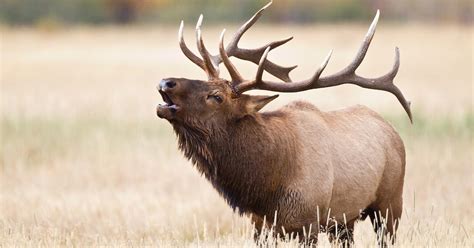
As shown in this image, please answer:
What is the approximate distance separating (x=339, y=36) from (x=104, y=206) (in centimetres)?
2993

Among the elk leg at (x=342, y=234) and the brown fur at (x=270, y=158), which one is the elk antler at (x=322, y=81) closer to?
the brown fur at (x=270, y=158)

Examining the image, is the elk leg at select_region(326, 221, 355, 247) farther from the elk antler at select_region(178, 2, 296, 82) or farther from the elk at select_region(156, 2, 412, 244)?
the elk antler at select_region(178, 2, 296, 82)

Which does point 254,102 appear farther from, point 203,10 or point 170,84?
point 203,10

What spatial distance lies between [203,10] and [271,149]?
5321 centimetres

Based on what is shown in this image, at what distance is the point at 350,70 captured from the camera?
26.9 feet

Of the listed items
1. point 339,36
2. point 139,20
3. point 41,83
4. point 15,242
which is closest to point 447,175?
point 15,242

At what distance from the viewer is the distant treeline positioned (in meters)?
59.7

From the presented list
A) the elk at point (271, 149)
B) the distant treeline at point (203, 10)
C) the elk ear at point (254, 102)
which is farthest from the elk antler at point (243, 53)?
the distant treeline at point (203, 10)

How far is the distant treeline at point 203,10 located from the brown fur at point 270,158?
46.1 meters

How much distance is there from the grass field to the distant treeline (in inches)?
1096

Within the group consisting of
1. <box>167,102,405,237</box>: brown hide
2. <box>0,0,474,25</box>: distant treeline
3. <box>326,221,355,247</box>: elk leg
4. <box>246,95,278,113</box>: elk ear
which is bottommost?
<box>0,0,474,25</box>: distant treeline

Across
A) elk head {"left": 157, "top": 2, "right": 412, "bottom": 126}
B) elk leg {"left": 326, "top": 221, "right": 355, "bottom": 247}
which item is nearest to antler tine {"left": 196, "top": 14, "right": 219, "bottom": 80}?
elk head {"left": 157, "top": 2, "right": 412, "bottom": 126}

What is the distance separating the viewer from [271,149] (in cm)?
805

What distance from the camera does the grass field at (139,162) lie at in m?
9.30
